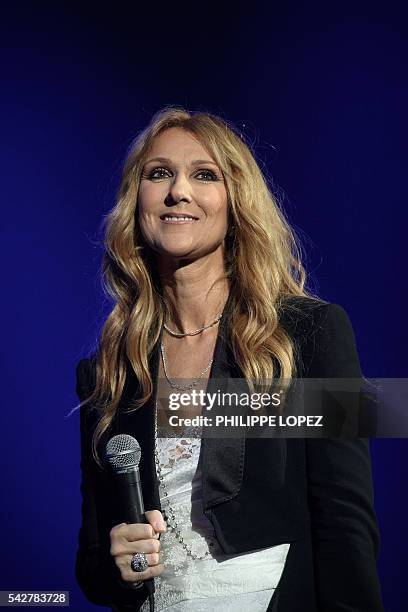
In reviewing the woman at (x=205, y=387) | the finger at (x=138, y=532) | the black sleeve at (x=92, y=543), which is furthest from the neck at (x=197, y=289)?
the finger at (x=138, y=532)

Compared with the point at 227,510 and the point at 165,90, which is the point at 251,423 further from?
the point at 165,90

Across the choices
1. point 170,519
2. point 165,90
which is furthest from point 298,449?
point 165,90

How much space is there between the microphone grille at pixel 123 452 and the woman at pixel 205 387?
0.08 m

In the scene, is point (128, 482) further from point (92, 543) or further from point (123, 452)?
point (92, 543)

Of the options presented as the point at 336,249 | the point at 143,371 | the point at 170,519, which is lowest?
the point at 170,519

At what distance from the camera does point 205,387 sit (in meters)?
1.52

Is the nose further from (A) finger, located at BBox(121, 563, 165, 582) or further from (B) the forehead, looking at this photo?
(A) finger, located at BBox(121, 563, 165, 582)

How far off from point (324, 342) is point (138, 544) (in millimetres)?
440

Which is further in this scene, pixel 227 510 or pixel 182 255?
pixel 182 255

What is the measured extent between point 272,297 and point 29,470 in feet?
3.34

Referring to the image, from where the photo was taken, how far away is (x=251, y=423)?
1.42 m

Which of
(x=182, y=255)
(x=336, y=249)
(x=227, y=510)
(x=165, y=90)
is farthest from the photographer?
(x=165, y=90)

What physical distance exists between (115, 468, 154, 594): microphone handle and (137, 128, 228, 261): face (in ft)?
1.41

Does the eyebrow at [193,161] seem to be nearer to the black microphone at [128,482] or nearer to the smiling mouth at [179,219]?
the smiling mouth at [179,219]
